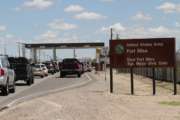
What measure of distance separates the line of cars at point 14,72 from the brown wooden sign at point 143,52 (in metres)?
5.34

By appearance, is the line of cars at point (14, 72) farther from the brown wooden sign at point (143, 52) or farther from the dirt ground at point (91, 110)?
the dirt ground at point (91, 110)

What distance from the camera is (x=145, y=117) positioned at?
58.3 feet

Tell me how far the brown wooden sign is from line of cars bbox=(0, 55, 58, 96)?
5.34 m

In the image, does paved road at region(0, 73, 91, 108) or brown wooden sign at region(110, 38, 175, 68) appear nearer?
paved road at region(0, 73, 91, 108)

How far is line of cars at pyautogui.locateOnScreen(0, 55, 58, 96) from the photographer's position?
30.9 m

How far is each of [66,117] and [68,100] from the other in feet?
23.0

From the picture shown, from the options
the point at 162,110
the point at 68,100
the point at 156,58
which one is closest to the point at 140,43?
the point at 156,58

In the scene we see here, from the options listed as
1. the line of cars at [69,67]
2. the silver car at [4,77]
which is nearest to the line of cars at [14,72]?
the silver car at [4,77]

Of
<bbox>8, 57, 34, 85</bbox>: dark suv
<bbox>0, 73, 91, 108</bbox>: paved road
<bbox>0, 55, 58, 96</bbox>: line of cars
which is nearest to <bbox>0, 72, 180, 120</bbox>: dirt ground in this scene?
<bbox>0, 73, 91, 108</bbox>: paved road

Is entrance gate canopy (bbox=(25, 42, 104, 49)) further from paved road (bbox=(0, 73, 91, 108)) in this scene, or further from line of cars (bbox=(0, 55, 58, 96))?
paved road (bbox=(0, 73, 91, 108))

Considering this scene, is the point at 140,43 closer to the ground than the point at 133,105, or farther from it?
farther from it

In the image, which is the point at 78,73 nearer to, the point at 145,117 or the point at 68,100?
the point at 68,100

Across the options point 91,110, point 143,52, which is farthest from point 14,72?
point 91,110

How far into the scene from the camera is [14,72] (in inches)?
1474
